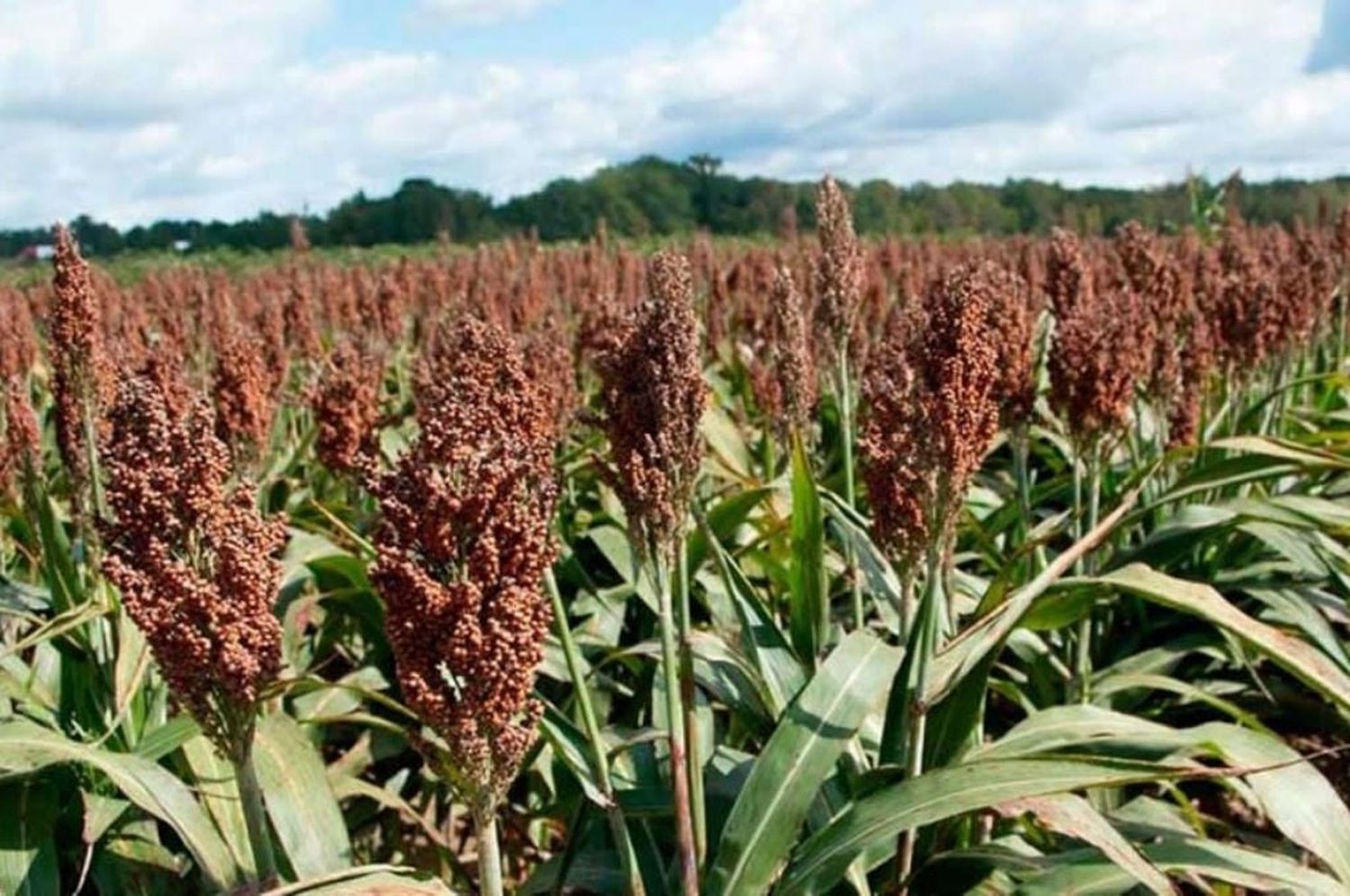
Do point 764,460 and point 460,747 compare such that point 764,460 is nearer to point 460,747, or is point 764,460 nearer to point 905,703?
point 905,703

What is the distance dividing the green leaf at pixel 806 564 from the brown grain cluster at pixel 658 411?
865 mm

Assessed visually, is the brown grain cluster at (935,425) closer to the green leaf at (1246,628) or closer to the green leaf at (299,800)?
the green leaf at (1246,628)

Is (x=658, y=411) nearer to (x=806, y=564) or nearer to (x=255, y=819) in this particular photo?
(x=255, y=819)

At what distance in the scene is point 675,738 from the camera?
222cm

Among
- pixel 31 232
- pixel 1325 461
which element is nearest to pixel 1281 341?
pixel 1325 461

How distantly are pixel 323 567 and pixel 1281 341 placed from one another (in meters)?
3.64

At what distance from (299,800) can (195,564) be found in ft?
2.77

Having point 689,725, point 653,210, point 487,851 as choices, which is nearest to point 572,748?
point 689,725

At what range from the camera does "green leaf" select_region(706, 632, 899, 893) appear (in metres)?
2.31

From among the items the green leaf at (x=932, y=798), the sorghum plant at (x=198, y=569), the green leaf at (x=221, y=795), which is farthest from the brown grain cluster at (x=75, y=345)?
the green leaf at (x=932, y=798)

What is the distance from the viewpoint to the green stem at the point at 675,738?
7.13 ft

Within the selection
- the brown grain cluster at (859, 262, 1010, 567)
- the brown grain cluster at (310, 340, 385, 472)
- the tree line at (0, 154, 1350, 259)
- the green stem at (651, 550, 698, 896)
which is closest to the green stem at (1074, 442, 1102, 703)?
the brown grain cluster at (859, 262, 1010, 567)

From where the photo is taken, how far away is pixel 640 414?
2133mm

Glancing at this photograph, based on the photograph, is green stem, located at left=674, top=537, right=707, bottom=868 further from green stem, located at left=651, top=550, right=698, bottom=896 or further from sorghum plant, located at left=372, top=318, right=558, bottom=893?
sorghum plant, located at left=372, top=318, right=558, bottom=893
